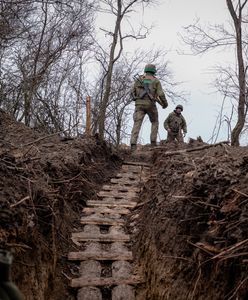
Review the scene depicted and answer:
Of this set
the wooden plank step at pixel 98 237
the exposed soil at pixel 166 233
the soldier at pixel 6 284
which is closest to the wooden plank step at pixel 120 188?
the exposed soil at pixel 166 233

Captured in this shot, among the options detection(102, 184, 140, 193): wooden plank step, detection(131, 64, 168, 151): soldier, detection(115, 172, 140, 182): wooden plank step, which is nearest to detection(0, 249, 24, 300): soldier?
detection(102, 184, 140, 193): wooden plank step

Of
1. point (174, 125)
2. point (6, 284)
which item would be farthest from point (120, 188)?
point (6, 284)

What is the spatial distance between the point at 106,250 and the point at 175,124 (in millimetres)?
8071

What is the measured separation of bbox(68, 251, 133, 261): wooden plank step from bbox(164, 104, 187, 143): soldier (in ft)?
26.3

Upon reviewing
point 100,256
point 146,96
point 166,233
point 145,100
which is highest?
point 146,96

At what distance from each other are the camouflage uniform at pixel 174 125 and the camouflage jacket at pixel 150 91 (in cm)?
192

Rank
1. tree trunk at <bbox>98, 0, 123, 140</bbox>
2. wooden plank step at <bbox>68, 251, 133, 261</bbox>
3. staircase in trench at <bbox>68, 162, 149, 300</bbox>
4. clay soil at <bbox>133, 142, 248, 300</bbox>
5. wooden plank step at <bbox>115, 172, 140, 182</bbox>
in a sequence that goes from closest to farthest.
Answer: clay soil at <bbox>133, 142, 248, 300</bbox> → staircase in trench at <bbox>68, 162, 149, 300</bbox> → wooden plank step at <bbox>68, 251, 133, 261</bbox> → wooden plank step at <bbox>115, 172, 140, 182</bbox> → tree trunk at <bbox>98, 0, 123, 140</bbox>

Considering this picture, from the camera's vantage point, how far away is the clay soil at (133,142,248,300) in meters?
2.54

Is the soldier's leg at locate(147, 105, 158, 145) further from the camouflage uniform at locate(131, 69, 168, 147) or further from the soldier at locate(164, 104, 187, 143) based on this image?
the soldier at locate(164, 104, 187, 143)

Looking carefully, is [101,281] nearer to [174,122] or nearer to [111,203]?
[111,203]

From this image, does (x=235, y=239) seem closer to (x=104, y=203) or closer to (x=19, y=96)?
(x=104, y=203)

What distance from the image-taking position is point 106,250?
455 cm

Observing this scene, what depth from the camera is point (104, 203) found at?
20.1 ft

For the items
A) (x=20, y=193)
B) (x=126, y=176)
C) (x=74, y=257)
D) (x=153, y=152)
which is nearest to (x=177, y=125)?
(x=153, y=152)
